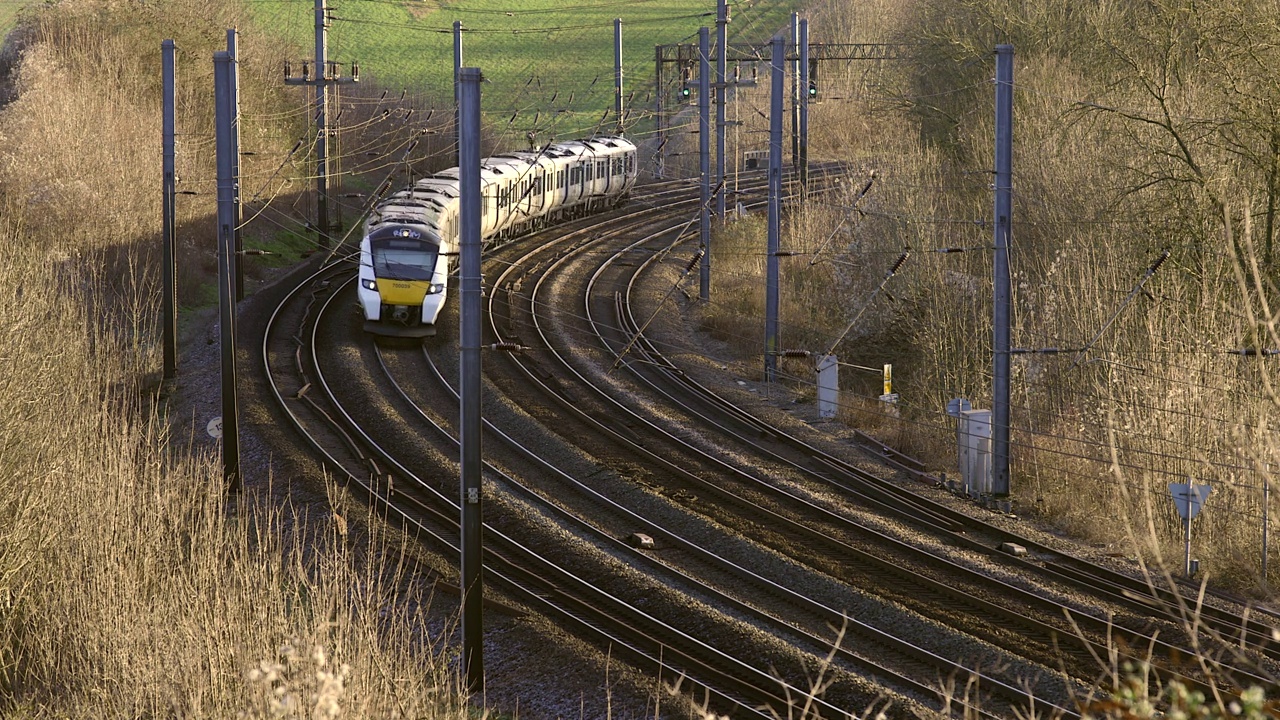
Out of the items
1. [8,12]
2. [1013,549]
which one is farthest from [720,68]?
[8,12]

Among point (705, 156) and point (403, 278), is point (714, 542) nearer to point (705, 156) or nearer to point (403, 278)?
point (403, 278)

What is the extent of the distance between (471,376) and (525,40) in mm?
79047

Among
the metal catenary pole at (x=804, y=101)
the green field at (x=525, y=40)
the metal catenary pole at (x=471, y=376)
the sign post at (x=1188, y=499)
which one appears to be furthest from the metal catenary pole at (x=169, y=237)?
the green field at (x=525, y=40)

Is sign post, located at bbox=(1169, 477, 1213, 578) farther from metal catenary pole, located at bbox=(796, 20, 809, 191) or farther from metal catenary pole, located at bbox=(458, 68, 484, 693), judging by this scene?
metal catenary pole, located at bbox=(796, 20, 809, 191)

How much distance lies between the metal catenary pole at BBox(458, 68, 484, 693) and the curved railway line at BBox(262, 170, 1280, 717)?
1.50 metres

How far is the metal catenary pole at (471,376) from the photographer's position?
11133 millimetres

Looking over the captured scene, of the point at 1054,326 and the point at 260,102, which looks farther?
the point at 260,102

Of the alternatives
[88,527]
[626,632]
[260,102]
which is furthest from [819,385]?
[260,102]

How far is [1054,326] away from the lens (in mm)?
19781

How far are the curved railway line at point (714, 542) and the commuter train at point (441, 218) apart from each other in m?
0.96

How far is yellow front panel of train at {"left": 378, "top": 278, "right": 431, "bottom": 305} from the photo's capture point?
1009 inches

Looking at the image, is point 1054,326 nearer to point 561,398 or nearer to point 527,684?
point 561,398

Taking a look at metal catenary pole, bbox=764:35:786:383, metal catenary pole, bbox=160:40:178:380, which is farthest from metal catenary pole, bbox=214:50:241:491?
metal catenary pole, bbox=764:35:786:383

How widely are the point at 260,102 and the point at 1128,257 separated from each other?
30.5 meters
